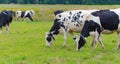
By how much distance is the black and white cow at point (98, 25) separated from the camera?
1591 cm

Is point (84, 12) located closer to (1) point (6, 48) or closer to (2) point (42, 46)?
(2) point (42, 46)

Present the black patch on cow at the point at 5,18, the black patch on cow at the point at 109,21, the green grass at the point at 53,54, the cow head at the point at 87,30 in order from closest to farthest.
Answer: the green grass at the point at 53,54 → the cow head at the point at 87,30 → the black patch on cow at the point at 109,21 → the black patch on cow at the point at 5,18

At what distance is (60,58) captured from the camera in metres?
Answer: 14.3

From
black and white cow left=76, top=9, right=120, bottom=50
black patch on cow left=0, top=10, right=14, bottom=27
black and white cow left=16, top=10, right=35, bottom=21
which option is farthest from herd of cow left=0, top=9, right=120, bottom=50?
black and white cow left=16, top=10, right=35, bottom=21

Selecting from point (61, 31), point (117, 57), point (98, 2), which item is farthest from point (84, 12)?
point (98, 2)

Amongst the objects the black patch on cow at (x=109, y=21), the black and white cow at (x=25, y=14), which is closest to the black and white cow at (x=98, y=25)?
the black patch on cow at (x=109, y=21)

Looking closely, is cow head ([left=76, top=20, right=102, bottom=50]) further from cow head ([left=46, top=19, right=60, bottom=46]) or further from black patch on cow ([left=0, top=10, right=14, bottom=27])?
black patch on cow ([left=0, top=10, right=14, bottom=27])

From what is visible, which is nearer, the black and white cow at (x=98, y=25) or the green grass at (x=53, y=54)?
the green grass at (x=53, y=54)

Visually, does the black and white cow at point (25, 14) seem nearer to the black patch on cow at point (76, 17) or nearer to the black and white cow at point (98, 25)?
the black patch on cow at point (76, 17)

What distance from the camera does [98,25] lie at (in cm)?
1587

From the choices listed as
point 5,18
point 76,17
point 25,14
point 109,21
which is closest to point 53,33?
point 76,17

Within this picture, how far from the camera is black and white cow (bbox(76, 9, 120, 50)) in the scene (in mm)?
15914

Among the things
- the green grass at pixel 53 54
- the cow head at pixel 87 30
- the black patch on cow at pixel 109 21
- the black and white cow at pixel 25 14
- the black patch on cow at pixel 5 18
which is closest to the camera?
the green grass at pixel 53 54

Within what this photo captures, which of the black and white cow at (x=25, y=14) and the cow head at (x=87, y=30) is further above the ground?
the cow head at (x=87, y=30)
